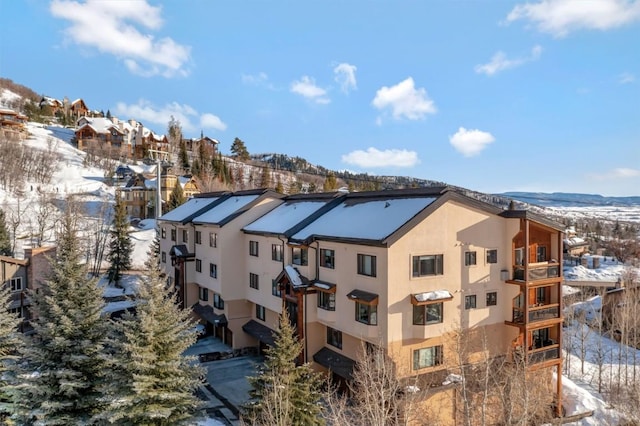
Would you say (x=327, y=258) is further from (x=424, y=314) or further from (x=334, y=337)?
→ (x=424, y=314)

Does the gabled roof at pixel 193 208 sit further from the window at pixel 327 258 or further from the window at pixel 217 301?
the window at pixel 327 258

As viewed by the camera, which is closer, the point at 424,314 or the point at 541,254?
the point at 424,314

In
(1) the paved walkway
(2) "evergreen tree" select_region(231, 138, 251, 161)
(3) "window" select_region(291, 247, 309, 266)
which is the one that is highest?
(2) "evergreen tree" select_region(231, 138, 251, 161)

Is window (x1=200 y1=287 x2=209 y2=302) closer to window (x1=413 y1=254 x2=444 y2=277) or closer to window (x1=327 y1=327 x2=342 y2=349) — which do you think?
window (x1=327 y1=327 x2=342 y2=349)

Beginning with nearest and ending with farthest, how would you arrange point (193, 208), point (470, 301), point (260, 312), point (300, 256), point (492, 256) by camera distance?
point (470, 301)
point (492, 256)
point (300, 256)
point (260, 312)
point (193, 208)

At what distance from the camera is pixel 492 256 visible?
2081 centimetres

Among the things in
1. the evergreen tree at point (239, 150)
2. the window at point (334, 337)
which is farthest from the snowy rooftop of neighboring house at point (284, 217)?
the evergreen tree at point (239, 150)

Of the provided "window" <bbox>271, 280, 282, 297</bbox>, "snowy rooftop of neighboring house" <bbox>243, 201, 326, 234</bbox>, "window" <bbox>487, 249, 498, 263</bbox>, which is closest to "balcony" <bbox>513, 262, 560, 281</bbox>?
"window" <bbox>487, 249, 498, 263</bbox>

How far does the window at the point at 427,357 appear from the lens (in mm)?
18828

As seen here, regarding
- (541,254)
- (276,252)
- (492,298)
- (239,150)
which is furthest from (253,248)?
(239,150)

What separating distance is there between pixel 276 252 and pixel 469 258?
1151 centimetres

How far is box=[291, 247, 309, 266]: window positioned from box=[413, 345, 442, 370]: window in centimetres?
763

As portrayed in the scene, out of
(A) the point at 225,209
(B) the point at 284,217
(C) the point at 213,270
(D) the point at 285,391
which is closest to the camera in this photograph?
(D) the point at 285,391

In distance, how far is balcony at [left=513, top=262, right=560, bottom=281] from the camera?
20.8 m
